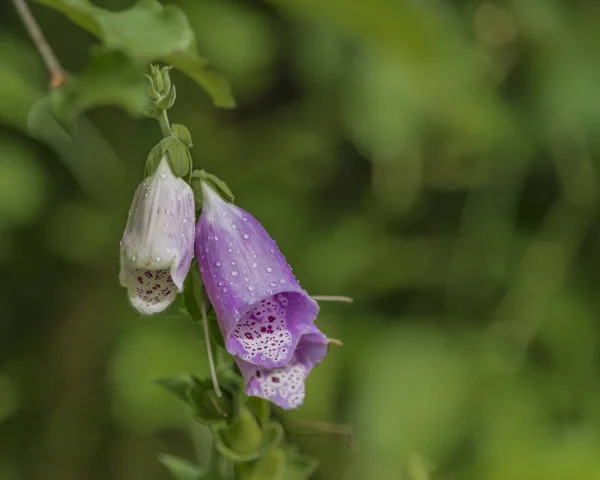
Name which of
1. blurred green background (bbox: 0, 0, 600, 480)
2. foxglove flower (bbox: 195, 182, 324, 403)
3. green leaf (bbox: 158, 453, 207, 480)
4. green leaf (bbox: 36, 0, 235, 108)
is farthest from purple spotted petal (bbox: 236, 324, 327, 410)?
blurred green background (bbox: 0, 0, 600, 480)

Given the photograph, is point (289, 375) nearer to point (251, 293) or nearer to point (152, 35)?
point (251, 293)

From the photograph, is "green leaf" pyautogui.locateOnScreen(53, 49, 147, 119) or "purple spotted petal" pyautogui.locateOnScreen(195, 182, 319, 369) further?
"green leaf" pyautogui.locateOnScreen(53, 49, 147, 119)

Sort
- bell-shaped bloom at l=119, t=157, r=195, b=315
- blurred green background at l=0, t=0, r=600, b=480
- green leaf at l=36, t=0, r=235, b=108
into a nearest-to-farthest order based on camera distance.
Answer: bell-shaped bloom at l=119, t=157, r=195, b=315 < green leaf at l=36, t=0, r=235, b=108 < blurred green background at l=0, t=0, r=600, b=480

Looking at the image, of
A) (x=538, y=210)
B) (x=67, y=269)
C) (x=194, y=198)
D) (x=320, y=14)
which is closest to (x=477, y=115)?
(x=538, y=210)

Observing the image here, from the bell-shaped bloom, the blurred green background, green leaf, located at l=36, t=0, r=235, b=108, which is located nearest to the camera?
the bell-shaped bloom

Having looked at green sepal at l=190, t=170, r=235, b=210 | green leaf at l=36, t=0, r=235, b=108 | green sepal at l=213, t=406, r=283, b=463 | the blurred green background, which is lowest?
the blurred green background

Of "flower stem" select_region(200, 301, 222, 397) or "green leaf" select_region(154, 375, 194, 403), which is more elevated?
"flower stem" select_region(200, 301, 222, 397)

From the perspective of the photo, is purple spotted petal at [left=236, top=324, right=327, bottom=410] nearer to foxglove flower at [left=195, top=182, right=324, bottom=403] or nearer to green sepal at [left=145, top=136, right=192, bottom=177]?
foxglove flower at [left=195, top=182, right=324, bottom=403]
